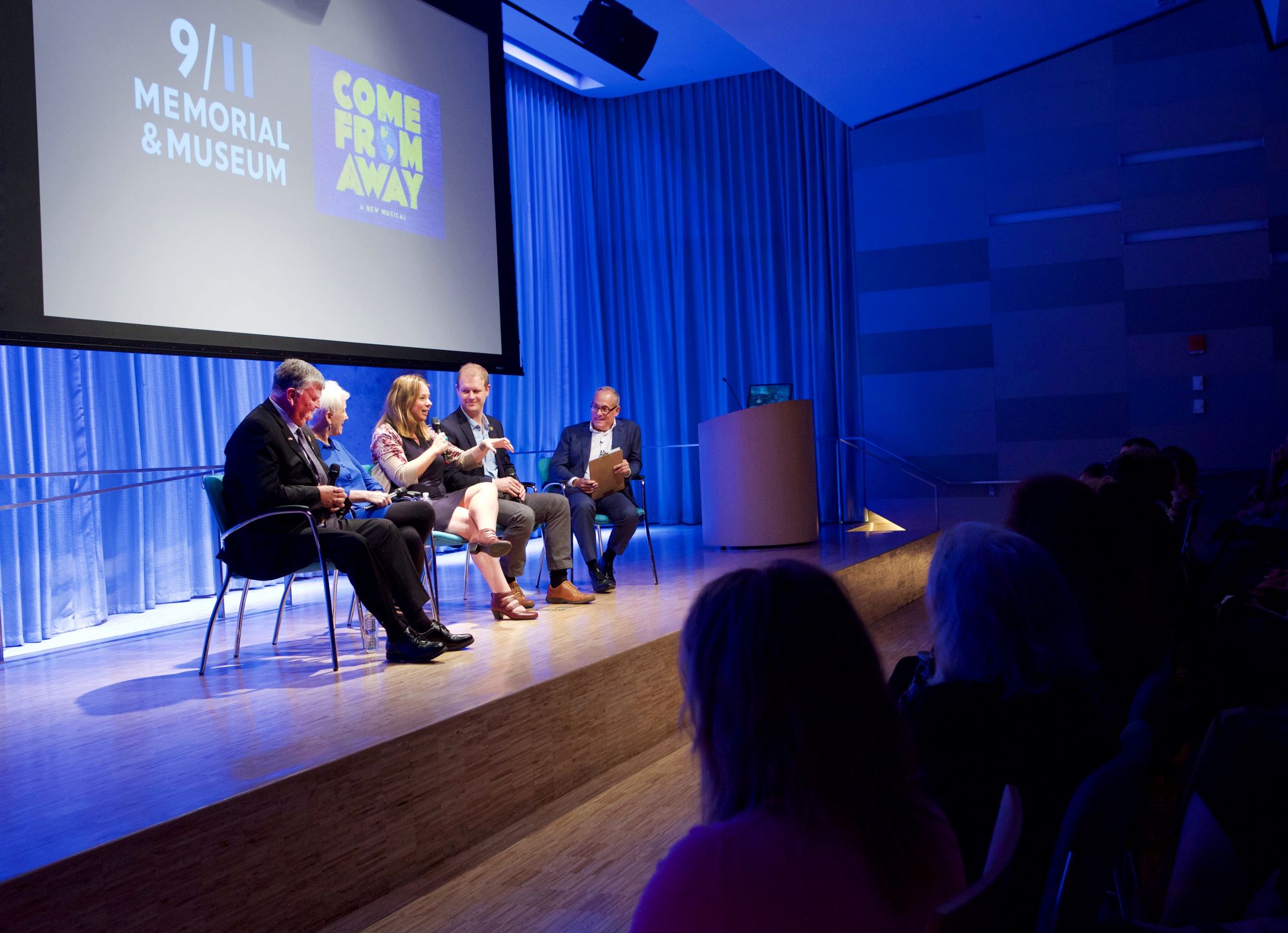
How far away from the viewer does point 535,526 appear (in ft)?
14.8

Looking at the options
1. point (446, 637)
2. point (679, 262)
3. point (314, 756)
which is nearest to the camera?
point (314, 756)

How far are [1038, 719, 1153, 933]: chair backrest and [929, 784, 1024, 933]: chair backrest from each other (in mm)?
103

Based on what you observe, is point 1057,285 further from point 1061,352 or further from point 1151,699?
point 1151,699

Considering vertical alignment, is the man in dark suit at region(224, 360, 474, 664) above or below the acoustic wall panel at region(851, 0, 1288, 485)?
below

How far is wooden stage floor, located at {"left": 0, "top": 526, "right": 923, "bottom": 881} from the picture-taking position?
2.01 m

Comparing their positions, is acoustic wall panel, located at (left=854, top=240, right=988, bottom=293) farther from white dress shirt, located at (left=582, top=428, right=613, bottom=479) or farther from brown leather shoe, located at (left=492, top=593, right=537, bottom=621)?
brown leather shoe, located at (left=492, top=593, right=537, bottom=621)

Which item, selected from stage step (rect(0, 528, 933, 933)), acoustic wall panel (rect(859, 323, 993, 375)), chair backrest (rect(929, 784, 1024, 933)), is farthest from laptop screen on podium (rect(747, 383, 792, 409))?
chair backrest (rect(929, 784, 1024, 933))

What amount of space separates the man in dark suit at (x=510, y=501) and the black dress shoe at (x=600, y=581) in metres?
0.17

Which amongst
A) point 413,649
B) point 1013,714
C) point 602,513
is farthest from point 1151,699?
point 602,513

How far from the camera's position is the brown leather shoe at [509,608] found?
13.6ft

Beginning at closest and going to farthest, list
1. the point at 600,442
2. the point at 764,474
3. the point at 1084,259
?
the point at 600,442 → the point at 764,474 → the point at 1084,259

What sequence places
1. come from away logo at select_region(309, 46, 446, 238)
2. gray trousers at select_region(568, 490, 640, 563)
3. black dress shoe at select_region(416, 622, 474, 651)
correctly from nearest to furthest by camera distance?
black dress shoe at select_region(416, 622, 474, 651), come from away logo at select_region(309, 46, 446, 238), gray trousers at select_region(568, 490, 640, 563)

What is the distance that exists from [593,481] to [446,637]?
65.9 inches

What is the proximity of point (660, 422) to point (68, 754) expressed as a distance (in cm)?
699
